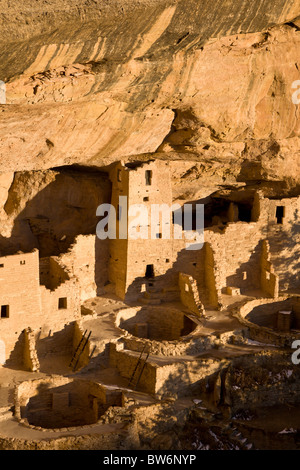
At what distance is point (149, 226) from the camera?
2689 cm

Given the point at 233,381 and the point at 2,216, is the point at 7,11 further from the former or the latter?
the point at 233,381

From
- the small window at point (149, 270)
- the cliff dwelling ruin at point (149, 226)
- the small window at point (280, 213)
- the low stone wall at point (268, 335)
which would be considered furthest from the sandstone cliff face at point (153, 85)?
the low stone wall at point (268, 335)

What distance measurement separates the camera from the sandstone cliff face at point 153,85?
64.7 ft

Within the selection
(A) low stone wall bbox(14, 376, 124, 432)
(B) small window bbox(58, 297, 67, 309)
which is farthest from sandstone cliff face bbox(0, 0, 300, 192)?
(A) low stone wall bbox(14, 376, 124, 432)

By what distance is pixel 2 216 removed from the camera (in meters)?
26.2

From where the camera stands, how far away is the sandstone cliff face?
1973cm

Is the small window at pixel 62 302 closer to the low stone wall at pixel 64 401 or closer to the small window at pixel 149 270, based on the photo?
the low stone wall at pixel 64 401

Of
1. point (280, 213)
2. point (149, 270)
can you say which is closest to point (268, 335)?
point (149, 270)

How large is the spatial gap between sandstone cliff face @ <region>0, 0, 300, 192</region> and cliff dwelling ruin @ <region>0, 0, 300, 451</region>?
0.16ft

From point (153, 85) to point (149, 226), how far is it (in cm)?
547

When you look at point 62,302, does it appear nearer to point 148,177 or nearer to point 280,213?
point 148,177

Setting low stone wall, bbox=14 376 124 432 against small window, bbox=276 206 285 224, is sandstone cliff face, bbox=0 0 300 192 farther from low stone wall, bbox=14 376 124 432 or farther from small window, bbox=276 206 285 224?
low stone wall, bbox=14 376 124 432

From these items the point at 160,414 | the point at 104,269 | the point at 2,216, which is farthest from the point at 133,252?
the point at 160,414

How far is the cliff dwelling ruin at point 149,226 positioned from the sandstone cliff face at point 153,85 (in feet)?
0.16
